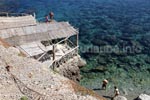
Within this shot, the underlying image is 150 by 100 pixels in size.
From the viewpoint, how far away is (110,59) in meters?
40.1

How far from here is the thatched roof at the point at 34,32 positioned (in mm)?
33594

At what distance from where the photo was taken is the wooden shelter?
33000 mm

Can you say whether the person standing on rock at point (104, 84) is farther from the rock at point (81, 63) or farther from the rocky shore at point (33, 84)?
the rocky shore at point (33, 84)

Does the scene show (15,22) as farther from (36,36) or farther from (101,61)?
(101,61)

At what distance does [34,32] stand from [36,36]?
60cm

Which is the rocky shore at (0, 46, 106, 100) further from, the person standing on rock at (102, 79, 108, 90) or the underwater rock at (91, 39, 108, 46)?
the underwater rock at (91, 39, 108, 46)

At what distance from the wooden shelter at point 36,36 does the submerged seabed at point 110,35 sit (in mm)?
4232

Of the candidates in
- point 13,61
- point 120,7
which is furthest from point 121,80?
point 120,7

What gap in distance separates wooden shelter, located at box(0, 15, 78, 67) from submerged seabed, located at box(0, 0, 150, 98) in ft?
13.9

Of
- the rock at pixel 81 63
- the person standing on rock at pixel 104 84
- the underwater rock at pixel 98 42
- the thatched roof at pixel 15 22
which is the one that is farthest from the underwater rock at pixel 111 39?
the thatched roof at pixel 15 22

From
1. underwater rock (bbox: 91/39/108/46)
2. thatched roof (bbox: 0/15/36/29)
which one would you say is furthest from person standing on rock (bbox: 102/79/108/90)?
underwater rock (bbox: 91/39/108/46)

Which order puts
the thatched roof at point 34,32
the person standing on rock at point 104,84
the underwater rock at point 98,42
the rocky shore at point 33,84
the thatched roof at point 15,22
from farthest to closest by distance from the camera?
1. the underwater rock at point 98,42
2. the thatched roof at point 15,22
3. the thatched roof at point 34,32
4. the person standing on rock at point 104,84
5. the rocky shore at point 33,84

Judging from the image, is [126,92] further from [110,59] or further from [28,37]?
[28,37]

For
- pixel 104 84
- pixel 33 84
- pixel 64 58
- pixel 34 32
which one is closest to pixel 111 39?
pixel 64 58
